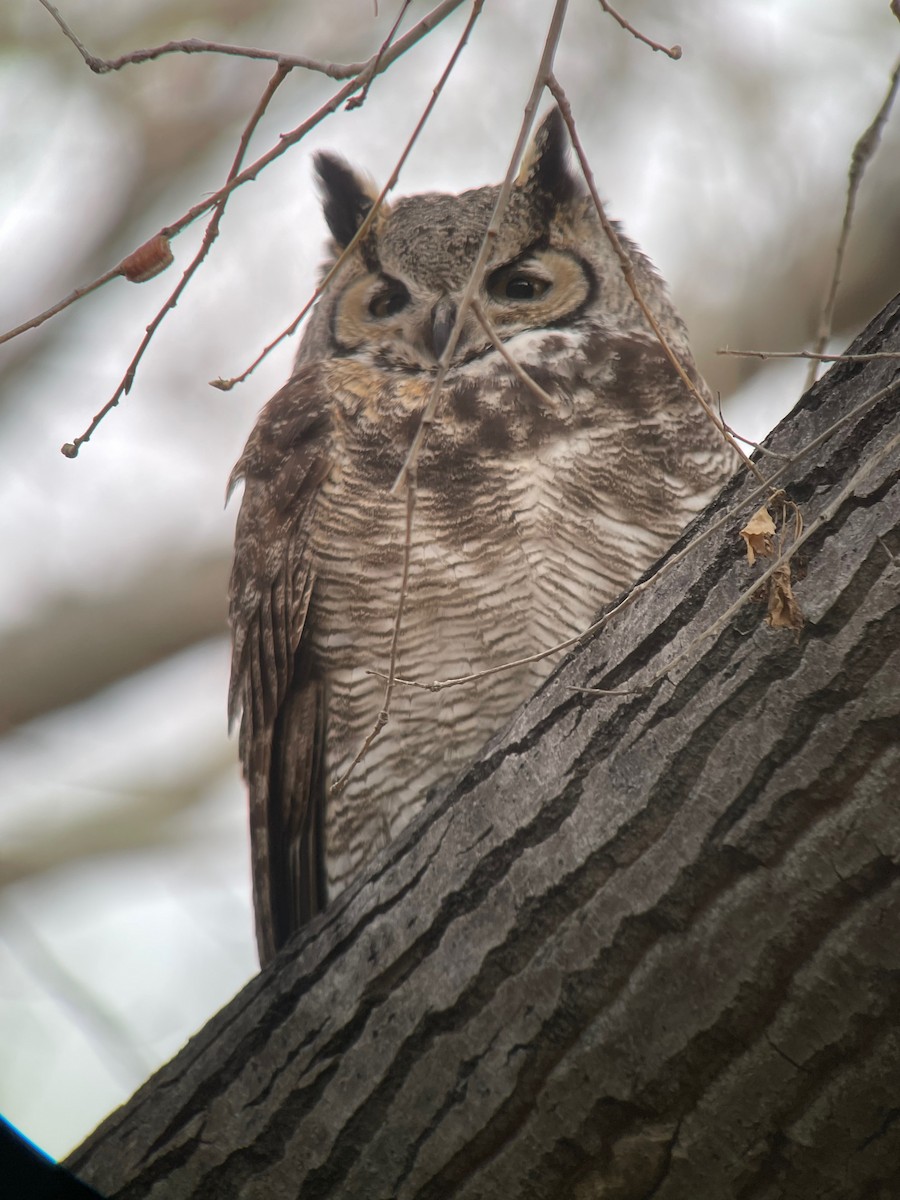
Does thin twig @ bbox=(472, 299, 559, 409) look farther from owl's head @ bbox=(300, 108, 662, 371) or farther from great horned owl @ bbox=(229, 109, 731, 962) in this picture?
owl's head @ bbox=(300, 108, 662, 371)

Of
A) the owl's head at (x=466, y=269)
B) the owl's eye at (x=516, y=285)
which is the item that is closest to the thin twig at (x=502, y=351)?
the owl's head at (x=466, y=269)

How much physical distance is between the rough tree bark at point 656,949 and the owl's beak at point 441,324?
125 centimetres

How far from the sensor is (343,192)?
3.05m

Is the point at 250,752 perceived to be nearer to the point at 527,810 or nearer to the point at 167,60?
the point at 527,810

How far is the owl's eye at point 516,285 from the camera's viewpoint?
2658 millimetres

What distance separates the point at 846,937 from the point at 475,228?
1.94m

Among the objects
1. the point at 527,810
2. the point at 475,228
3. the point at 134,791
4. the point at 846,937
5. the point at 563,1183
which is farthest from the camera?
the point at 134,791

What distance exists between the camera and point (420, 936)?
57.6 inches

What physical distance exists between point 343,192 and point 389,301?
46 centimetres

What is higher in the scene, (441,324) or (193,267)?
(441,324)

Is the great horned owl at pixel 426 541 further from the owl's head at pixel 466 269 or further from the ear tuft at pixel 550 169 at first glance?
the ear tuft at pixel 550 169

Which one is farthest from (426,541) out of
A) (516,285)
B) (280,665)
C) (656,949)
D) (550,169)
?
(550,169)

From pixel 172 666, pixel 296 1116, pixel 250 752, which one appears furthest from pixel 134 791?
pixel 296 1116

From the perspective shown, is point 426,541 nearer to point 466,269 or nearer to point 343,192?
point 466,269
